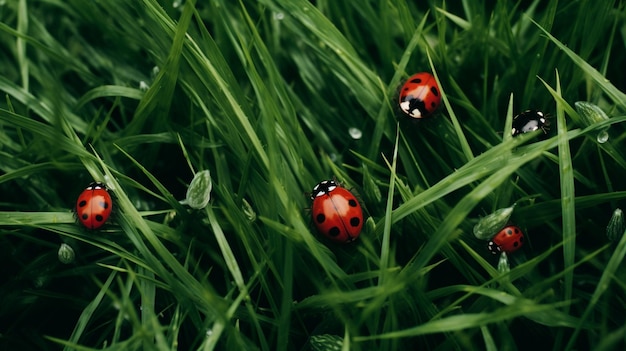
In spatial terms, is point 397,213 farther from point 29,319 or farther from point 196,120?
point 29,319

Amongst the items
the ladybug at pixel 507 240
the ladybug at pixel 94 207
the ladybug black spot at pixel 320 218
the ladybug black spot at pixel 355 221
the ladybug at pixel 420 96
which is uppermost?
the ladybug at pixel 94 207

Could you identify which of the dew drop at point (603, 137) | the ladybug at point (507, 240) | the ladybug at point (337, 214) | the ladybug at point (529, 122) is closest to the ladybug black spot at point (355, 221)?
the ladybug at point (337, 214)

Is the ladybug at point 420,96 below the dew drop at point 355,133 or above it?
above

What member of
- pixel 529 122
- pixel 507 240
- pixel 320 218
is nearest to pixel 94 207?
pixel 320 218

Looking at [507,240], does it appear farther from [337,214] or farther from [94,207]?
[94,207]

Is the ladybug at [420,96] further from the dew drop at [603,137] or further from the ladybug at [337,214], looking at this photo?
the dew drop at [603,137]

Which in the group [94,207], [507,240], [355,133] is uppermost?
[94,207]
